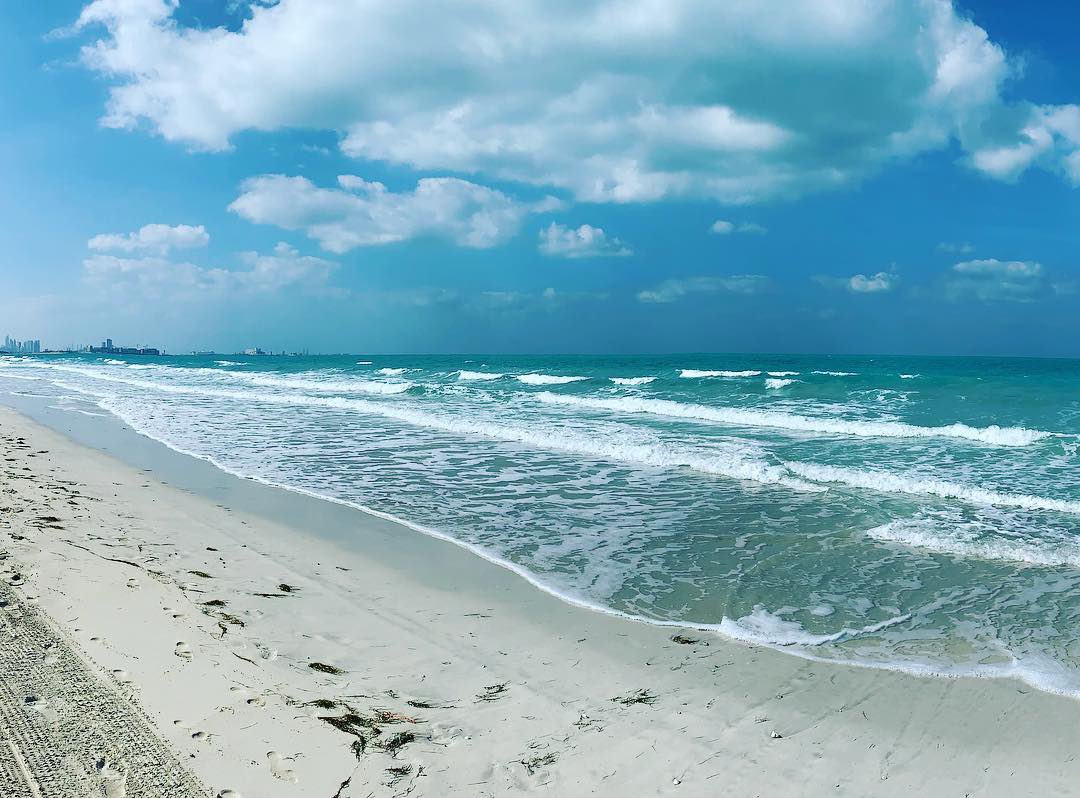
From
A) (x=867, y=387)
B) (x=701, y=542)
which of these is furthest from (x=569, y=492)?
(x=867, y=387)

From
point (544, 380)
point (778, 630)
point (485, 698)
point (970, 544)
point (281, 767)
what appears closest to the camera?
point (281, 767)

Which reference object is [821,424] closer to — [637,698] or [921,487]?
[921,487]

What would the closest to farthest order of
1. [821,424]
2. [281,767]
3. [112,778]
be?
[112,778] → [281,767] → [821,424]

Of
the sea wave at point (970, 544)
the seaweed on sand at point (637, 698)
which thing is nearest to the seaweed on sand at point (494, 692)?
the seaweed on sand at point (637, 698)

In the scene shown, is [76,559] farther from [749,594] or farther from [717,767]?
[749,594]

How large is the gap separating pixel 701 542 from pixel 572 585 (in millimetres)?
2118

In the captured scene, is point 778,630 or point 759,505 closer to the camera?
point 778,630

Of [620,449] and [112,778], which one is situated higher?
[620,449]

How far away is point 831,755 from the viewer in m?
3.36

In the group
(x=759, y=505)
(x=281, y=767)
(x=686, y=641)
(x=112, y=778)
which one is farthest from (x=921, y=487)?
(x=112, y=778)

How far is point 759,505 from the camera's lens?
929 centimetres

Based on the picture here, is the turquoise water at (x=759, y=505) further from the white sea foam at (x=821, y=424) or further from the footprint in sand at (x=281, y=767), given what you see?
the footprint in sand at (x=281, y=767)

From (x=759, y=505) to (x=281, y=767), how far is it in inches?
305

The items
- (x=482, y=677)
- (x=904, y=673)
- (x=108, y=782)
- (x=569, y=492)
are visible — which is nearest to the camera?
(x=108, y=782)
